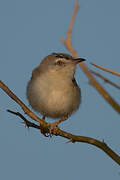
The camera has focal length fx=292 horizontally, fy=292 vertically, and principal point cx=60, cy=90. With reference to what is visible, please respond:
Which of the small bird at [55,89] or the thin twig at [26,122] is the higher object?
the small bird at [55,89]

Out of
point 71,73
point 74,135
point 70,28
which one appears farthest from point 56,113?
point 70,28

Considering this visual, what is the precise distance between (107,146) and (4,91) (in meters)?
1.43

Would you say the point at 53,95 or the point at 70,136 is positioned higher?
the point at 53,95

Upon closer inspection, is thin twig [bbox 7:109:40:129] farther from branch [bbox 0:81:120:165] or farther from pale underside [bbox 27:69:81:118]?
pale underside [bbox 27:69:81:118]

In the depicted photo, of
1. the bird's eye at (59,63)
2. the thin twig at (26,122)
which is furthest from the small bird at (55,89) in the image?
the thin twig at (26,122)

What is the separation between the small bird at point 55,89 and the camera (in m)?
6.30

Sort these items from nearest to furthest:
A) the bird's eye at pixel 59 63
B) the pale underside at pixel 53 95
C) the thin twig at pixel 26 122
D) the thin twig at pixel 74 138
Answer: the thin twig at pixel 74 138, the thin twig at pixel 26 122, the pale underside at pixel 53 95, the bird's eye at pixel 59 63

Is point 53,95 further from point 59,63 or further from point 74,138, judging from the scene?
point 74,138

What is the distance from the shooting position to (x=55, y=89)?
6277 millimetres

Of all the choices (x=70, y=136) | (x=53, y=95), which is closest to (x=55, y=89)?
(x=53, y=95)

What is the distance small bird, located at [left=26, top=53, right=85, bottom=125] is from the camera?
20.7 feet

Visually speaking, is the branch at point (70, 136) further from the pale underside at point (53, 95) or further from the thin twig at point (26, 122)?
the pale underside at point (53, 95)

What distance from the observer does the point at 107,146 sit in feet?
9.68

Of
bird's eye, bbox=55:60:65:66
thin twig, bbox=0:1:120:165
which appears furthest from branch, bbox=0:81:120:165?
bird's eye, bbox=55:60:65:66
